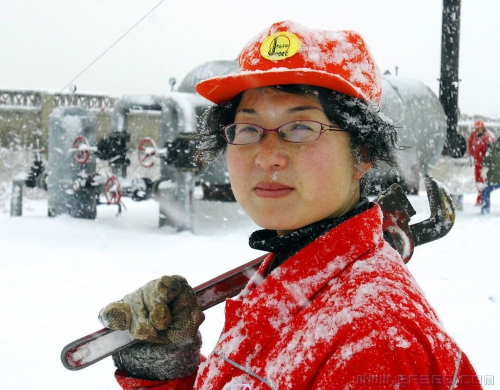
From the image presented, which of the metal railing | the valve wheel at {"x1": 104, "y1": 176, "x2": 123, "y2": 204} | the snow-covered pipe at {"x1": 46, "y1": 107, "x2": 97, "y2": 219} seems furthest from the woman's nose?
the metal railing

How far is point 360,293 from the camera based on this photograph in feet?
3.38

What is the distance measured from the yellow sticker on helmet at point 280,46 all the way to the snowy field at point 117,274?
2.42 metres

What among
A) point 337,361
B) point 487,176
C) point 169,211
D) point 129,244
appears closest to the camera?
point 337,361

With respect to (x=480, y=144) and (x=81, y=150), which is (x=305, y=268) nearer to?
(x=81, y=150)

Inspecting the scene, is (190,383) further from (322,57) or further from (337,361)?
(322,57)

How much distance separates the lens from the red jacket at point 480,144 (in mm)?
10453

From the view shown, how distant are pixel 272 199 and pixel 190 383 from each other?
0.70 meters

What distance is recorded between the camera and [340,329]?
39.0 inches

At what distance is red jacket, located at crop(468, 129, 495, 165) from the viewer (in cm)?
1045

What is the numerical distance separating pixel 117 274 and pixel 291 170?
4.50 metres

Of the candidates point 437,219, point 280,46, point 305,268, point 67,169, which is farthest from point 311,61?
point 67,169

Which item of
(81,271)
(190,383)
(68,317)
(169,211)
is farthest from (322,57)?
(169,211)

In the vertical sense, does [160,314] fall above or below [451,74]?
below

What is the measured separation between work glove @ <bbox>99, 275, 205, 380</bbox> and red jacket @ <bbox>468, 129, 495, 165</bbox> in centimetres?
994
